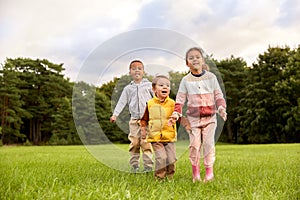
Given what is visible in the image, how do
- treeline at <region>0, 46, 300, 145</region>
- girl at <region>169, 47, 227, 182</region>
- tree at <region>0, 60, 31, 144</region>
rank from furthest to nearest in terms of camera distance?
1. treeline at <region>0, 46, 300, 145</region>
2. tree at <region>0, 60, 31, 144</region>
3. girl at <region>169, 47, 227, 182</region>

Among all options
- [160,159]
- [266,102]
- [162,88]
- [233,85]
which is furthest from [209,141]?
[233,85]

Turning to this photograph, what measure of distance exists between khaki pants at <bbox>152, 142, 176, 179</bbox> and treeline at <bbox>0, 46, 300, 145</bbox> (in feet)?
77.3

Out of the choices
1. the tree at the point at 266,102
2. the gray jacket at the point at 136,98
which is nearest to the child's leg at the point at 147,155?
the gray jacket at the point at 136,98

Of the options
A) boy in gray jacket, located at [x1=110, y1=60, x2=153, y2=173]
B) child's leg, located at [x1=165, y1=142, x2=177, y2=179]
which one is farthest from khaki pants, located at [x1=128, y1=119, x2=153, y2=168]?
child's leg, located at [x1=165, y1=142, x2=177, y2=179]

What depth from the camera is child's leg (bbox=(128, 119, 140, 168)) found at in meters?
5.37

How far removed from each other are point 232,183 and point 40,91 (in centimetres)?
3221

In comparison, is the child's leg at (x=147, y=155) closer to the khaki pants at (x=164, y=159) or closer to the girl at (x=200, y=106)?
the khaki pants at (x=164, y=159)

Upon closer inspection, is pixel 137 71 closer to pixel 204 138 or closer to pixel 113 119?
pixel 113 119

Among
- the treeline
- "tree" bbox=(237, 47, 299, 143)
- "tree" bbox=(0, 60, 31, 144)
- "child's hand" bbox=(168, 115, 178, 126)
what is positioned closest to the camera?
"child's hand" bbox=(168, 115, 178, 126)

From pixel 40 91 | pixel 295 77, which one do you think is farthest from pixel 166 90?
pixel 40 91

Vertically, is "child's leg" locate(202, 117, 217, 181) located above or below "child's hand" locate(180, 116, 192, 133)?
below

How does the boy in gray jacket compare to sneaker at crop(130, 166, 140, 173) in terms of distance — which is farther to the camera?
the boy in gray jacket

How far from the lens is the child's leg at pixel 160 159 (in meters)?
4.35

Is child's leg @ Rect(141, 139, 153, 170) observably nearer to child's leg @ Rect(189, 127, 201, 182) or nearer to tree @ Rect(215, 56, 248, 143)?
child's leg @ Rect(189, 127, 201, 182)
